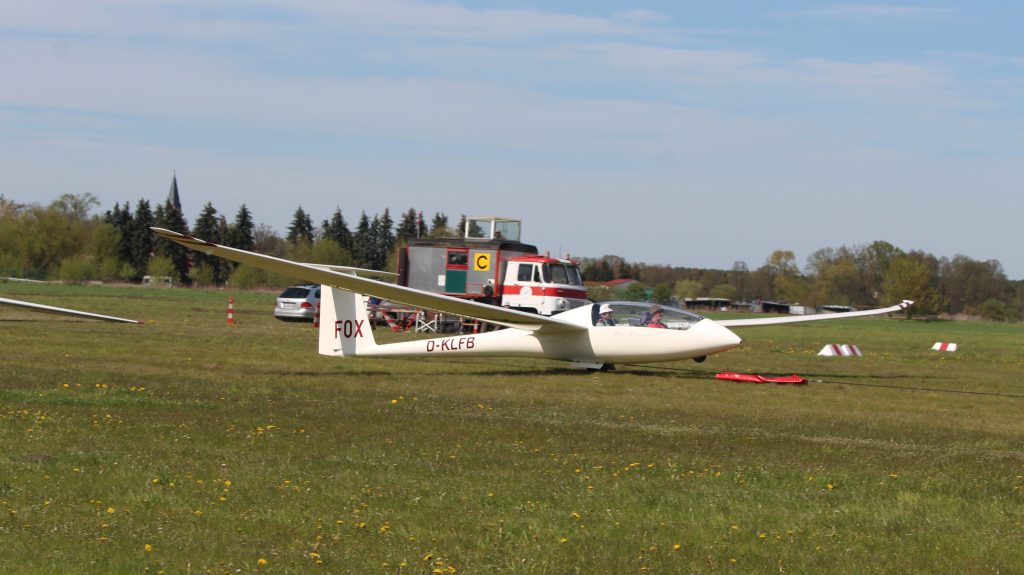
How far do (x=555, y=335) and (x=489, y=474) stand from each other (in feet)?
34.4

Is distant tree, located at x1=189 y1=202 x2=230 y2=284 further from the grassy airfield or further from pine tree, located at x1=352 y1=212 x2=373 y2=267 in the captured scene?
the grassy airfield

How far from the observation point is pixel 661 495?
329 inches

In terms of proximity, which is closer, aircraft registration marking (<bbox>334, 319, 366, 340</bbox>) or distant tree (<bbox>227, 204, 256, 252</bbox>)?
aircraft registration marking (<bbox>334, 319, 366, 340</bbox>)

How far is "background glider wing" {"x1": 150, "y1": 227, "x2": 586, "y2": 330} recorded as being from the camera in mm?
15609

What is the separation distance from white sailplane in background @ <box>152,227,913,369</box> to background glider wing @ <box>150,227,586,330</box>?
0.02m

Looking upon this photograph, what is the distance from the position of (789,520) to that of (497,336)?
12.2 metres

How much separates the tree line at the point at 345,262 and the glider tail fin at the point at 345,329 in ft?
219

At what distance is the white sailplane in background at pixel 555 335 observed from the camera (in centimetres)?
1866

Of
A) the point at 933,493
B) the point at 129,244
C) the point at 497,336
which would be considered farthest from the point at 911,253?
the point at 933,493

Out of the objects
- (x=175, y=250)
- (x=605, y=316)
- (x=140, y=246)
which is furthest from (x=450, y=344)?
(x=140, y=246)

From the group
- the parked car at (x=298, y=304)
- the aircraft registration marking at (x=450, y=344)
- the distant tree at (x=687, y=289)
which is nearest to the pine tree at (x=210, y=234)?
the distant tree at (x=687, y=289)

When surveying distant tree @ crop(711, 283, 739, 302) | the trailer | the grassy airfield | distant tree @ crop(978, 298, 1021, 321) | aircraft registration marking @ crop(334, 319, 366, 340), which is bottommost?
the grassy airfield

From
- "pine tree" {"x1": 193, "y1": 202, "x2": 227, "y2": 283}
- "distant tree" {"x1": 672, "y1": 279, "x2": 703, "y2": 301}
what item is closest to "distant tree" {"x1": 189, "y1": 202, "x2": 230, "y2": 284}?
"pine tree" {"x1": 193, "y1": 202, "x2": 227, "y2": 283}

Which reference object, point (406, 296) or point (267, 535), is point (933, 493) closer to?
point (267, 535)
